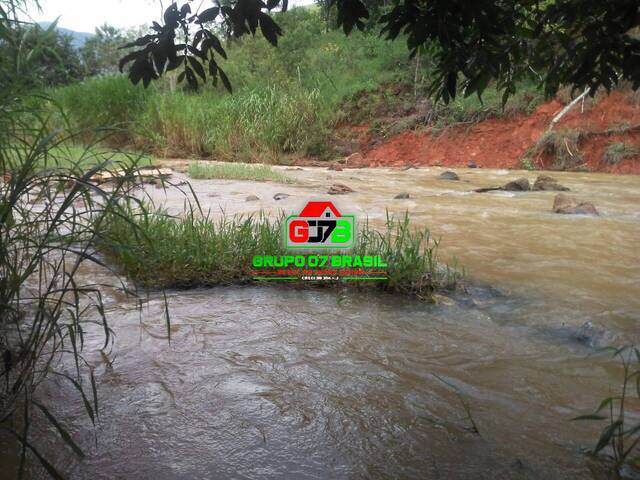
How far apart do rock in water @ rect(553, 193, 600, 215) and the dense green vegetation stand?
19.0ft

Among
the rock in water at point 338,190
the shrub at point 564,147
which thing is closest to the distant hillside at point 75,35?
the rock in water at point 338,190

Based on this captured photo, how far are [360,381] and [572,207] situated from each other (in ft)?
16.5

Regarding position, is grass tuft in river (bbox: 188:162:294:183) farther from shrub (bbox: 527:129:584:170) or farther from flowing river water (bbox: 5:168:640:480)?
shrub (bbox: 527:129:584:170)

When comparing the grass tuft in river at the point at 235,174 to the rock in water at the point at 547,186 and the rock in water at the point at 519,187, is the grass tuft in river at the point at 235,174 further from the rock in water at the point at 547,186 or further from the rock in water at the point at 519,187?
the rock in water at the point at 547,186

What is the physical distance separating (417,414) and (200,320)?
122 centimetres

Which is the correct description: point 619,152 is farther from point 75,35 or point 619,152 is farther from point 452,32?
point 75,35

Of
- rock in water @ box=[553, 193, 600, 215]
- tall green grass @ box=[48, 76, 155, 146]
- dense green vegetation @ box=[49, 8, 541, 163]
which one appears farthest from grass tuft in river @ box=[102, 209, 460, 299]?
tall green grass @ box=[48, 76, 155, 146]

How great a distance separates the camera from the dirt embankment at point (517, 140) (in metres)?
12.1

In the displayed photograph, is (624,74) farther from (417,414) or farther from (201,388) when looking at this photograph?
(201,388)

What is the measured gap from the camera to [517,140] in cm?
1344

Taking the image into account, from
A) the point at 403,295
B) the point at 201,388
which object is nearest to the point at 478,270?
the point at 403,295

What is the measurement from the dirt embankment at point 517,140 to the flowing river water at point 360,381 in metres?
9.16

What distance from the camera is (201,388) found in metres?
1.98

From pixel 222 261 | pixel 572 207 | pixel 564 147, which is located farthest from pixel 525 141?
pixel 222 261
